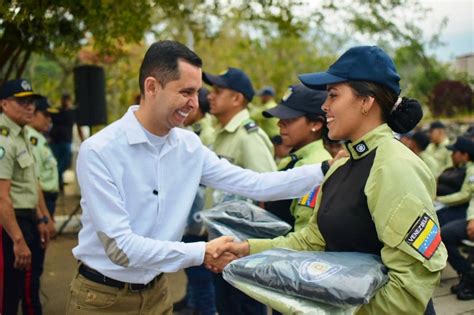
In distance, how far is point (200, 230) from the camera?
432 centimetres

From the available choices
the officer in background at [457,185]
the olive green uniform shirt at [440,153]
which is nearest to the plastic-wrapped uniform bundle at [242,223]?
the officer in background at [457,185]

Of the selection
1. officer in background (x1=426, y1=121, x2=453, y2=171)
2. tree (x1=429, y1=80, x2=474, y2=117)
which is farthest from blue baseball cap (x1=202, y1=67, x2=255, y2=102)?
tree (x1=429, y1=80, x2=474, y2=117)

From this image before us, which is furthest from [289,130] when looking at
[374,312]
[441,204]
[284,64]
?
[284,64]

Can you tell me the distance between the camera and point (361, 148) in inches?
80.6

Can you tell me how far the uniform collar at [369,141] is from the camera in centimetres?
202

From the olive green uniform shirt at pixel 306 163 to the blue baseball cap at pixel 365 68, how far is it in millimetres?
930

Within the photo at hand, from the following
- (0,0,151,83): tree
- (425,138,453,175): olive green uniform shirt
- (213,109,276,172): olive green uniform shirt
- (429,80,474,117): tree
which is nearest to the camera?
(213,109,276,172): olive green uniform shirt

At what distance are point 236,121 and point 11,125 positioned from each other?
1675mm

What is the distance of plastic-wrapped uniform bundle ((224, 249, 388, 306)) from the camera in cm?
168

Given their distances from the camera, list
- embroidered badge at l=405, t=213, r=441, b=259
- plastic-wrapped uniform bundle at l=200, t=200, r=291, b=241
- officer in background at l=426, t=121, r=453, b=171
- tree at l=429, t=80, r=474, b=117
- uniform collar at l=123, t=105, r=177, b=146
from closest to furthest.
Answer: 1. embroidered badge at l=405, t=213, r=441, b=259
2. uniform collar at l=123, t=105, r=177, b=146
3. plastic-wrapped uniform bundle at l=200, t=200, r=291, b=241
4. officer in background at l=426, t=121, r=453, b=171
5. tree at l=429, t=80, r=474, b=117

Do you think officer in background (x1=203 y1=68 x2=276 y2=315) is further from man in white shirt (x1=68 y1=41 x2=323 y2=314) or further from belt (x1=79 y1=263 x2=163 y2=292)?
belt (x1=79 y1=263 x2=163 y2=292)

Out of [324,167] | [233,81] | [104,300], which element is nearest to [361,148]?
[324,167]

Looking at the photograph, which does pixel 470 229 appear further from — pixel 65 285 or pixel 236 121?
pixel 65 285

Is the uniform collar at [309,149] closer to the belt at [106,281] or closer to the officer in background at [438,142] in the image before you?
the belt at [106,281]
